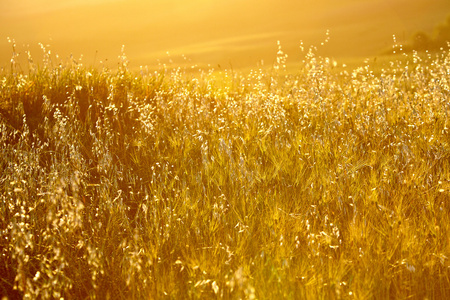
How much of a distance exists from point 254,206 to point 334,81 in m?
3.51

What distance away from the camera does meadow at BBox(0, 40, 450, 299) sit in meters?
2.85

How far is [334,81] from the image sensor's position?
6.70m

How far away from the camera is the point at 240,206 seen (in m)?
3.68

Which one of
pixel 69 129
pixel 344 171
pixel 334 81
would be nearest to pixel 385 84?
pixel 334 81

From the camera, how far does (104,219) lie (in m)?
3.59

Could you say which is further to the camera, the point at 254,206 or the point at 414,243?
the point at 254,206

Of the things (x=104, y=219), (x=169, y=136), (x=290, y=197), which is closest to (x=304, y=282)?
(x=290, y=197)

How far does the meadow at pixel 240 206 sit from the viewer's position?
2854mm

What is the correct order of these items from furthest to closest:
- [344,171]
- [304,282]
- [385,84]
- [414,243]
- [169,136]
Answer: [385,84], [169,136], [344,171], [414,243], [304,282]

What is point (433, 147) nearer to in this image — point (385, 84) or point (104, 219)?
point (385, 84)

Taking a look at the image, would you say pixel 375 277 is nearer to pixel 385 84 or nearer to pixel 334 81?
pixel 385 84

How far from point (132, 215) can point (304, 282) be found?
1.58 meters

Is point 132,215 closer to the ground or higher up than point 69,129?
closer to the ground

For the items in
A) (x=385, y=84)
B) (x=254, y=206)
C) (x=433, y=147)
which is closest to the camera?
(x=254, y=206)
